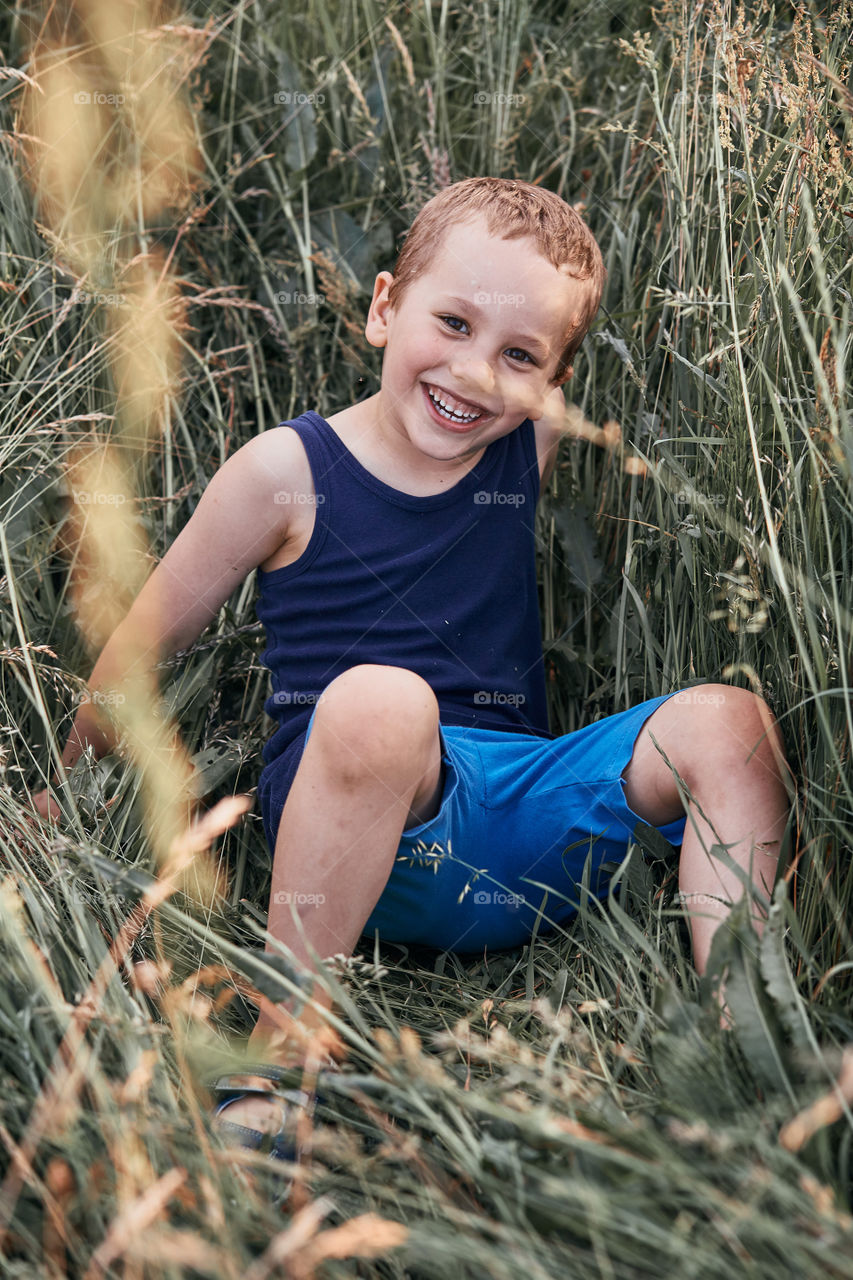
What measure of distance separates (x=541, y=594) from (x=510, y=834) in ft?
1.99

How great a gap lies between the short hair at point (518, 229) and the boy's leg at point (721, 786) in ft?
1.78

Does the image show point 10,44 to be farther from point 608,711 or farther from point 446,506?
point 608,711

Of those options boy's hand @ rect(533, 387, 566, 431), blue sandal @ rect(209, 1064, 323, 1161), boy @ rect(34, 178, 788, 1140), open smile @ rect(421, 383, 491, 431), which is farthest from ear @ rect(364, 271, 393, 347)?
blue sandal @ rect(209, 1064, 323, 1161)

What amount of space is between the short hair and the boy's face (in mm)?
17

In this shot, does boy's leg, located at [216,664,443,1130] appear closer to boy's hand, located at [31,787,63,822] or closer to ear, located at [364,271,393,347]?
boy's hand, located at [31,787,63,822]

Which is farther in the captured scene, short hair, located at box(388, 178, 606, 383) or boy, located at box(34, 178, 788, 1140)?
short hair, located at box(388, 178, 606, 383)

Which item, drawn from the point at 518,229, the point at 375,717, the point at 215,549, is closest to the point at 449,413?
the point at 518,229

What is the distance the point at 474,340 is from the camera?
134 centimetres

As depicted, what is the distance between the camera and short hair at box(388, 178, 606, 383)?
4.48 feet

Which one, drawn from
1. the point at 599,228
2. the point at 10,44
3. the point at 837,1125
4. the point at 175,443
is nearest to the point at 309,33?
the point at 10,44

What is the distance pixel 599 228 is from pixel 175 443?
2.63ft

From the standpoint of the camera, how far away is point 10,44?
6.61ft

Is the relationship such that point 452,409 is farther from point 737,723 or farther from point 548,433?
point 737,723

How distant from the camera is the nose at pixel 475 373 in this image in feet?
4.34
